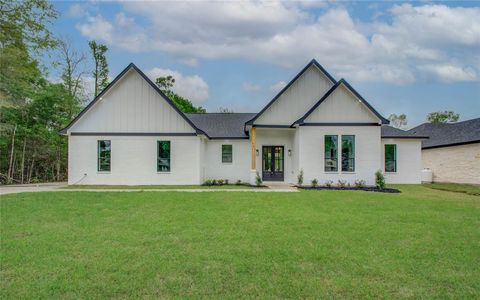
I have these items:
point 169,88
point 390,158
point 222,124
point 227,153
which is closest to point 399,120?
point 169,88

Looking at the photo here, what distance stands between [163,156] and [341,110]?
9.76m

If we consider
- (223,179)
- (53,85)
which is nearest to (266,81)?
(223,179)

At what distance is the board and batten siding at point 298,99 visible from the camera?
17.3 m

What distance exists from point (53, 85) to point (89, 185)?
8.39m

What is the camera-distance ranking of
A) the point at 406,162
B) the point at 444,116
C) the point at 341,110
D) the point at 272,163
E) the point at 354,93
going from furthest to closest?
the point at 444,116
the point at 272,163
the point at 406,162
the point at 341,110
the point at 354,93

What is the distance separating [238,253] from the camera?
15.8 ft

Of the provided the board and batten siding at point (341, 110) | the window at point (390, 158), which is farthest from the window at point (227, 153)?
the window at point (390, 158)

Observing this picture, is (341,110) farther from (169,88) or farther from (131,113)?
(169,88)

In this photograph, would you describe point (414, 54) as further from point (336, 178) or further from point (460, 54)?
point (336, 178)

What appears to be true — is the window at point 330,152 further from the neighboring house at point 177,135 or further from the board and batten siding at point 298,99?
the board and batten siding at point 298,99

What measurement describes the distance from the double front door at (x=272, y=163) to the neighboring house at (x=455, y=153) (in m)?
11.9

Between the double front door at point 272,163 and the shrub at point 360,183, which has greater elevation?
the double front door at point 272,163

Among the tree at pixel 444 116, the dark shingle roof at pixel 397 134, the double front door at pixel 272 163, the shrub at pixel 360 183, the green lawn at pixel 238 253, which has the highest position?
the tree at pixel 444 116

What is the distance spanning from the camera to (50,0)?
29.9 feet
